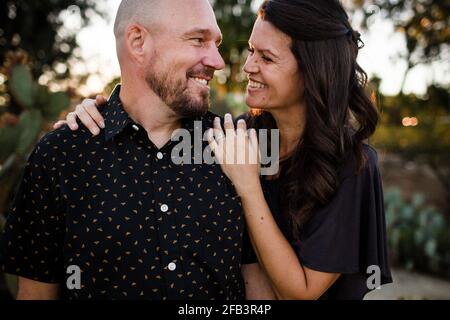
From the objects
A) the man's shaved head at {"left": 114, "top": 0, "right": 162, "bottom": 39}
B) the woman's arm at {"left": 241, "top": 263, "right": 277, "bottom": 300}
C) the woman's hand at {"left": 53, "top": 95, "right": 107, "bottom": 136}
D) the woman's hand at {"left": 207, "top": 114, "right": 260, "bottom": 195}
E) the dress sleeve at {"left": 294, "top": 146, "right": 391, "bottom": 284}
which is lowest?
the woman's arm at {"left": 241, "top": 263, "right": 277, "bottom": 300}

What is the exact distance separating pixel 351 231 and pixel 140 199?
42.2 inches

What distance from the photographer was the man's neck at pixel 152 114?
2.55 meters

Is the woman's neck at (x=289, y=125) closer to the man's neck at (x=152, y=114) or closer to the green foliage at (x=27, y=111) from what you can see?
the man's neck at (x=152, y=114)

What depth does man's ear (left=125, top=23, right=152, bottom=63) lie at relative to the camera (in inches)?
99.8

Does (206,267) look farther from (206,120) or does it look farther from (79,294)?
(206,120)

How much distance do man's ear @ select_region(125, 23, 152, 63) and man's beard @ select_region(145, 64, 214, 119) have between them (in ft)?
0.31

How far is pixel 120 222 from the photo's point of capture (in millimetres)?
2299

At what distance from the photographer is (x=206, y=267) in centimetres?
235

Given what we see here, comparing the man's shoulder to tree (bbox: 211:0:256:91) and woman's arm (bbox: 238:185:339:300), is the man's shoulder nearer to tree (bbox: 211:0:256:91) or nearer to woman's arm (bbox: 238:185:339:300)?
woman's arm (bbox: 238:185:339:300)

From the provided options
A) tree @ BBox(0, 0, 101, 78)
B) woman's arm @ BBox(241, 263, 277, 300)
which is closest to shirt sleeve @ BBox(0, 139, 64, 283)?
woman's arm @ BBox(241, 263, 277, 300)

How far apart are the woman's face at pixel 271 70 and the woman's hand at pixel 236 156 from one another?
1.33 ft

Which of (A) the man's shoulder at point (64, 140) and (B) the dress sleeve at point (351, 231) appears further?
(B) the dress sleeve at point (351, 231)

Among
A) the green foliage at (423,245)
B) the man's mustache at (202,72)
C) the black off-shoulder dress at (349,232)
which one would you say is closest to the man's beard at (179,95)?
the man's mustache at (202,72)

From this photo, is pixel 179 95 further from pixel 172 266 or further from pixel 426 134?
pixel 426 134
